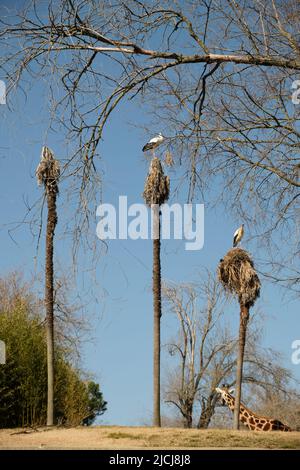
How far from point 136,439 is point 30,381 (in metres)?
6.14

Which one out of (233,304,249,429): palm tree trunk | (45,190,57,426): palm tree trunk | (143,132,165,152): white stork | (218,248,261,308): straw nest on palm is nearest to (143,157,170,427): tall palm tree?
(218,248,261,308): straw nest on palm

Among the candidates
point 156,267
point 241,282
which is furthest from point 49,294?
point 241,282

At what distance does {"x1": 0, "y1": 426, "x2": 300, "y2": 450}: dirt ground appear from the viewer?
1588cm

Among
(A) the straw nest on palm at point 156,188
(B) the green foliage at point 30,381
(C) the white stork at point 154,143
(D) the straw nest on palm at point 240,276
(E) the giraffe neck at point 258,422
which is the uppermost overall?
(A) the straw nest on palm at point 156,188

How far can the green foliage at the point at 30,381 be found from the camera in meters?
22.1

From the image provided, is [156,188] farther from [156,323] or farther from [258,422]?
[258,422]

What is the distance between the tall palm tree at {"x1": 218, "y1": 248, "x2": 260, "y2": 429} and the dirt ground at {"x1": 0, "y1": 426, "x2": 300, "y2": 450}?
200 inches

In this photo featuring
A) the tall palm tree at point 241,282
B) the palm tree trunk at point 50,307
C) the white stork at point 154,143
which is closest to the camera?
the white stork at point 154,143

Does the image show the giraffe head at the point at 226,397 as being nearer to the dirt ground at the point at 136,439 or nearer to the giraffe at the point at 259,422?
the giraffe at the point at 259,422

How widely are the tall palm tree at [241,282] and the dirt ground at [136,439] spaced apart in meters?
5.08

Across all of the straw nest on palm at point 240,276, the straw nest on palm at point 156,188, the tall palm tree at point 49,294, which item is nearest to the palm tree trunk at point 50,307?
the tall palm tree at point 49,294
